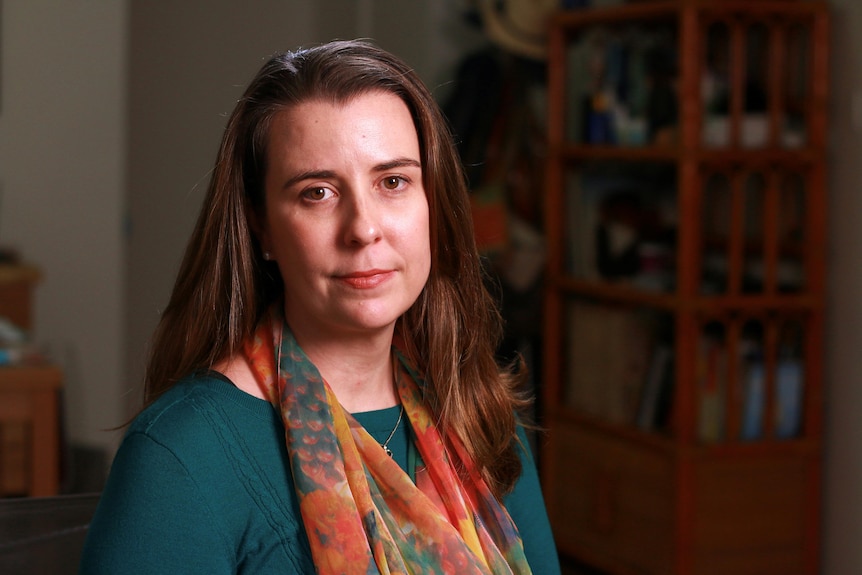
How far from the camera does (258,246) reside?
1314 millimetres

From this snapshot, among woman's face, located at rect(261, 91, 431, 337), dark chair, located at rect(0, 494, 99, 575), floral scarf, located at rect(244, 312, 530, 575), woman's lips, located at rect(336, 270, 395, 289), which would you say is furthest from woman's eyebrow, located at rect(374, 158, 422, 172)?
dark chair, located at rect(0, 494, 99, 575)

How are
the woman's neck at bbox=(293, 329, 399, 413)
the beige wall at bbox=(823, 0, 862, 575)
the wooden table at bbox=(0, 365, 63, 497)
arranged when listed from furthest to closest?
the beige wall at bbox=(823, 0, 862, 575) < the wooden table at bbox=(0, 365, 63, 497) < the woman's neck at bbox=(293, 329, 399, 413)

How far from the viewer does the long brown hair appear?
1.25 m

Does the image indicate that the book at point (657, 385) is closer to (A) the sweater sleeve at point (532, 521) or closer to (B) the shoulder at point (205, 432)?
(A) the sweater sleeve at point (532, 521)

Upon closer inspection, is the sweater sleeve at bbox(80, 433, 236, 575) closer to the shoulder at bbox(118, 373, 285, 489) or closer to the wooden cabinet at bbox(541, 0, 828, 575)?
the shoulder at bbox(118, 373, 285, 489)

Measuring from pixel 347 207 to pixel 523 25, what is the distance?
2650 mm

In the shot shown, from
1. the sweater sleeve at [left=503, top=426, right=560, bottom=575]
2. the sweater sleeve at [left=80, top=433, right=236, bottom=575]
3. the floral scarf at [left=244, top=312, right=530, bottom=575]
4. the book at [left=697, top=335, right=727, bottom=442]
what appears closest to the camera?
the sweater sleeve at [left=80, top=433, right=236, bottom=575]

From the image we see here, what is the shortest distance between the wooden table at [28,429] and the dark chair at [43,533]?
1480 mm

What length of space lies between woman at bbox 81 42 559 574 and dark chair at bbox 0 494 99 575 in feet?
0.85

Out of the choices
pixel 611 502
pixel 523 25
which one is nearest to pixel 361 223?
pixel 611 502

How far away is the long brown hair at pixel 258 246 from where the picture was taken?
125 centimetres

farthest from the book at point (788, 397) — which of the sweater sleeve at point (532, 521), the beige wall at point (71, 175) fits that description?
Answer: the beige wall at point (71, 175)

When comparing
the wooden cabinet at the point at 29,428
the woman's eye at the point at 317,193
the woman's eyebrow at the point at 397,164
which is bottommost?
the wooden cabinet at the point at 29,428

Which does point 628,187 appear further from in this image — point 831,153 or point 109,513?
point 109,513
